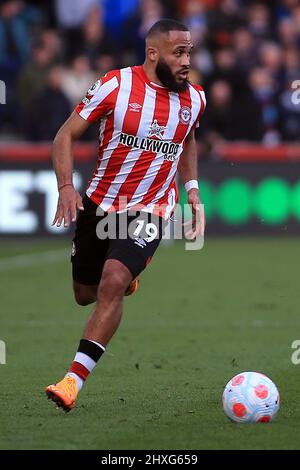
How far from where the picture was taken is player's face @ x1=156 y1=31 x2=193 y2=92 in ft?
23.0

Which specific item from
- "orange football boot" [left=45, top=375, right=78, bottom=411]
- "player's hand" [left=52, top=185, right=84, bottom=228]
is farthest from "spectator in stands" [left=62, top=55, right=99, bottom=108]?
"orange football boot" [left=45, top=375, right=78, bottom=411]

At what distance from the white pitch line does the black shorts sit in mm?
6916

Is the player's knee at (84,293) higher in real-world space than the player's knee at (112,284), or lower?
lower

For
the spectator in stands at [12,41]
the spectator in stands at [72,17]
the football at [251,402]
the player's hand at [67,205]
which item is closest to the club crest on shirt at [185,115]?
the player's hand at [67,205]

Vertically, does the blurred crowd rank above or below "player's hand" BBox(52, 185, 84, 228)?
above

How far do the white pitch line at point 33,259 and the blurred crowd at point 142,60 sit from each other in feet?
7.32

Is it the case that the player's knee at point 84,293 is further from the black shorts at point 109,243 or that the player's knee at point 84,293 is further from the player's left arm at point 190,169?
the player's left arm at point 190,169

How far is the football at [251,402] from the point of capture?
20.5ft

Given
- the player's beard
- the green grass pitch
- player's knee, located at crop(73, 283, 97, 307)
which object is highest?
the player's beard

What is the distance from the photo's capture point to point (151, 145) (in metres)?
7.16

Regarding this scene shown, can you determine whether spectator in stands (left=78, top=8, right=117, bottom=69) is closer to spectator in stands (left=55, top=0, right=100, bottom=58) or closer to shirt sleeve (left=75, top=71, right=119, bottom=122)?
spectator in stands (left=55, top=0, right=100, bottom=58)

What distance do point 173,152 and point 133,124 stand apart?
327 millimetres

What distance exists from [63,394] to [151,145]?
164cm
